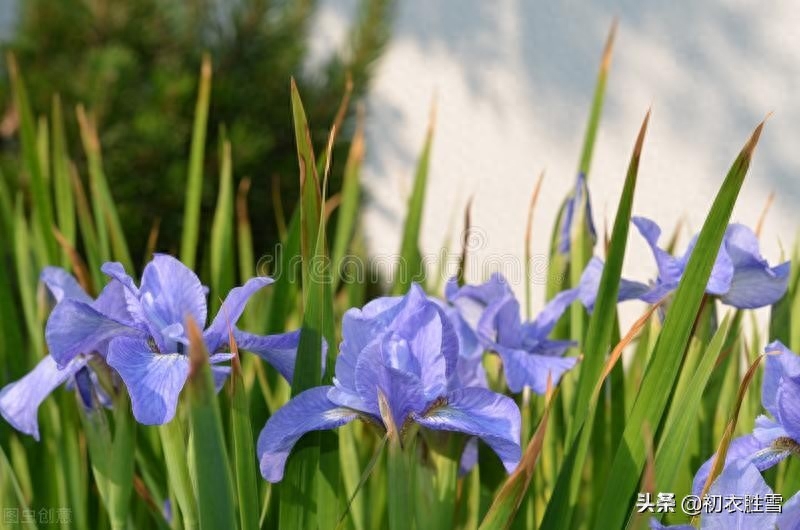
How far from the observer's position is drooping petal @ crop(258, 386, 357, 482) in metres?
0.52

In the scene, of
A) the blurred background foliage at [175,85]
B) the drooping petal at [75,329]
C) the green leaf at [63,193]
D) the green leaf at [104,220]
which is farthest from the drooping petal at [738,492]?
the blurred background foliage at [175,85]

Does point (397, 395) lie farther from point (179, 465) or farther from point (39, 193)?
point (39, 193)

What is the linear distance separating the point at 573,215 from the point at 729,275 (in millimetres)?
193

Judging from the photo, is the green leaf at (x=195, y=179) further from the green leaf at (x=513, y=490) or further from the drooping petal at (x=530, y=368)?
the green leaf at (x=513, y=490)

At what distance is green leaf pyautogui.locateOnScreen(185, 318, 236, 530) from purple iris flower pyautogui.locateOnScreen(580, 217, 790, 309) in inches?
14.5

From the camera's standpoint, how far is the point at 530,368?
27.5 inches

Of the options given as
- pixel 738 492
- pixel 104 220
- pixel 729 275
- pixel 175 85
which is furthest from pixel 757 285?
pixel 175 85

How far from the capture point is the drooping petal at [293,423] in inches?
20.6

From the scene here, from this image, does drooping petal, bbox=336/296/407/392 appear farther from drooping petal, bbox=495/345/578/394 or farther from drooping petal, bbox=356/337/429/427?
drooping petal, bbox=495/345/578/394

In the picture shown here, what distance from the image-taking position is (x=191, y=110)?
2662 mm

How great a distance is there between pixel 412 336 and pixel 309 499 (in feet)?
0.37

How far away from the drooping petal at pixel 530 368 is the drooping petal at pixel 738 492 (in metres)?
0.18

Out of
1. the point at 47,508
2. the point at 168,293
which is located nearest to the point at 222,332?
the point at 168,293

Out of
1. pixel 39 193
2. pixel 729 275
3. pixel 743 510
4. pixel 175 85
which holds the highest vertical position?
pixel 175 85
